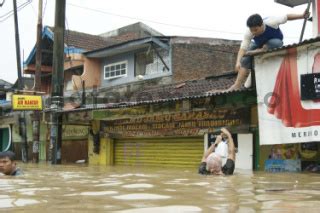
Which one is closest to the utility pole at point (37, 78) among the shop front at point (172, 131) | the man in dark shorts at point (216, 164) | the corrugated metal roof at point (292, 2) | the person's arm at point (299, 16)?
the shop front at point (172, 131)

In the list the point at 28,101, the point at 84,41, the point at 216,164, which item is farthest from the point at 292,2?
the point at 84,41

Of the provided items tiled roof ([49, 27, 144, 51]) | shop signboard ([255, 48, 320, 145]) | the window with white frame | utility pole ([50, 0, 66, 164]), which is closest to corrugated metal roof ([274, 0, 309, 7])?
shop signboard ([255, 48, 320, 145])

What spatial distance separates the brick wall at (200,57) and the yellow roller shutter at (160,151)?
442cm

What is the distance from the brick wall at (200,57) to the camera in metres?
22.3

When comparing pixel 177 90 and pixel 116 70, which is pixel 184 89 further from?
pixel 116 70

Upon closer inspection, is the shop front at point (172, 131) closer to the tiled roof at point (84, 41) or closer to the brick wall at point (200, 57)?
the brick wall at point (200, 57)

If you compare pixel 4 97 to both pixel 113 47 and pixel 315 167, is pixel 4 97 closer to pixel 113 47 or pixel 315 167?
pixel 113 47

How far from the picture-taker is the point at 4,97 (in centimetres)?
3594

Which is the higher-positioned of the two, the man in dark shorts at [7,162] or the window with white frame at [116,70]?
the window with white frame at [116,70]

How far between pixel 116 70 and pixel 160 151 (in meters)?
8.28

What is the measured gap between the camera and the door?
13750 millimetres

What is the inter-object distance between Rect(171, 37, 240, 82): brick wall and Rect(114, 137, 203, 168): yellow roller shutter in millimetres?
4424

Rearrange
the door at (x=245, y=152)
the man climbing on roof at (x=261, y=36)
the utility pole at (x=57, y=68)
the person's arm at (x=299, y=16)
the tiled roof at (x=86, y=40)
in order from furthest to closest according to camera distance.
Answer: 1. the tiled roof at (x=86, y=40)
2. the utility pole at (x=57, y=68)
3. the door at (x=245, y=152)
4. the person's arm at (x=299, y=16)
5. the man climbing on roof at (x=261, y=36)

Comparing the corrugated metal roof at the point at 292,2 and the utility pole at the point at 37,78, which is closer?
the corrugated metal roof at the point at 292,2
